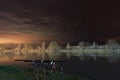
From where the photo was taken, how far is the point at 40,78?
7388 cm

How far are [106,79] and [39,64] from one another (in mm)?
28209

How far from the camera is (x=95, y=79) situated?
3743 inches

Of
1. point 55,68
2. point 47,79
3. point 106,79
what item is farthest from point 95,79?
point 47,79

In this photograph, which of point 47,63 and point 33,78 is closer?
point 33,78

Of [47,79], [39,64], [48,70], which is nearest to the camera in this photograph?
[47,79]

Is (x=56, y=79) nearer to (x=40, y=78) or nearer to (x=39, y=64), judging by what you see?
(x=40, y=78)

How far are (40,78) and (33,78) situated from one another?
6.34 ft

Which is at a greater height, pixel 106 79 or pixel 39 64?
pixel 39 64

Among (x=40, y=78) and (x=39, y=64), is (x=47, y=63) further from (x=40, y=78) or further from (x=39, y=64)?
(x=40, y=78)

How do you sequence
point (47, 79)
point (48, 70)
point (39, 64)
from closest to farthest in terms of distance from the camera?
point (47, 79) → point (39, 64) → point (48, 70)

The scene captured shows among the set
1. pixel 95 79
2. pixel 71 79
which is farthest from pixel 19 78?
pixel 95 79

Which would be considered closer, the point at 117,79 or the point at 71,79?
the point at 71,79

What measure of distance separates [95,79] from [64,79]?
23.3 m

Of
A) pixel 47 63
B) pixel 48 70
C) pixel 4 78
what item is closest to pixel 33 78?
pixel 4 78
